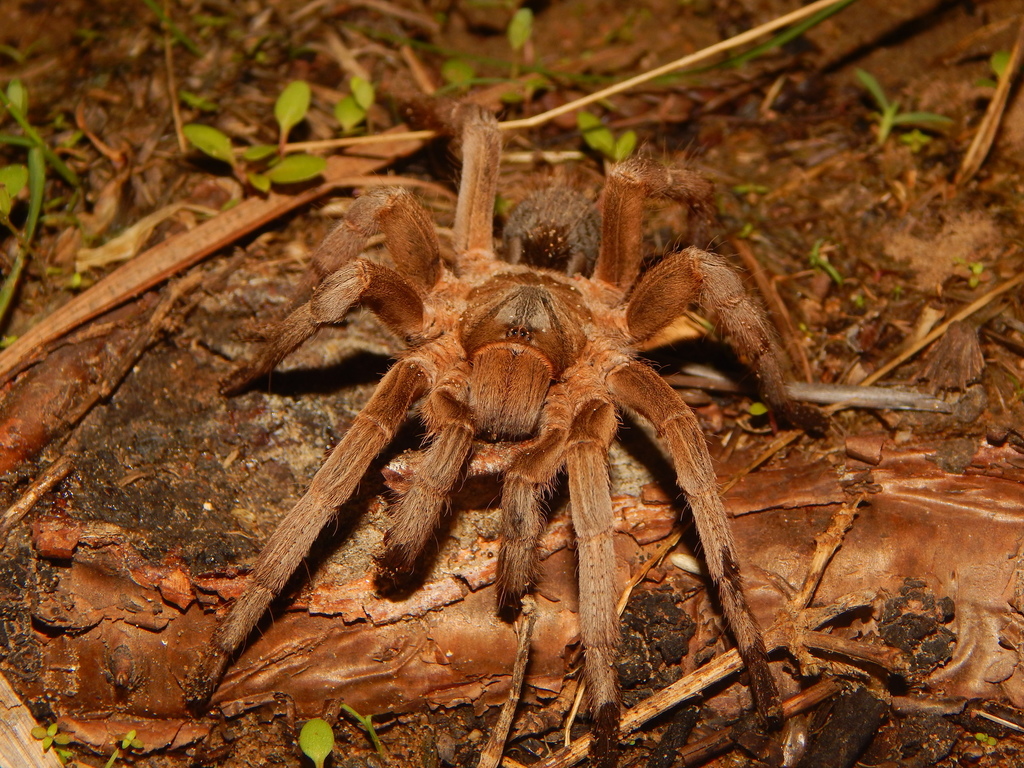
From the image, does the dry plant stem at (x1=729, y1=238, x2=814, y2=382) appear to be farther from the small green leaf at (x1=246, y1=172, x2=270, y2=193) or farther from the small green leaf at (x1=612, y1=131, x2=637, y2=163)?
the small green leaf at (x1=246, y1=172, x2=270, y2=193)

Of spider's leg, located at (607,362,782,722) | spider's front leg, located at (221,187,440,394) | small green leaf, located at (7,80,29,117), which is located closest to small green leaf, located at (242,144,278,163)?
spider's front leg, located at (221,187,440,394)

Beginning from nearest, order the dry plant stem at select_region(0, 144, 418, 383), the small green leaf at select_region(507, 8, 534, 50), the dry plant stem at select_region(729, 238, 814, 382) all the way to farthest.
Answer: the dry plant stem at select_region(0, 144, 418, 383) → the dry plant stem at select_region(729, 238, 814, 382) → the small green leaf at select_region(507, 8, 534, 50)

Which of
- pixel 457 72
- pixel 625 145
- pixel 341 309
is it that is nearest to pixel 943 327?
pixel 625 145

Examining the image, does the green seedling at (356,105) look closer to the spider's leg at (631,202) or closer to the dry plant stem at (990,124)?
the spider's leg at (631,202)

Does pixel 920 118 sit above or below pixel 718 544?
above

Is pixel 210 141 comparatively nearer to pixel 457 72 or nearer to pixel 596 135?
pixel 457 72

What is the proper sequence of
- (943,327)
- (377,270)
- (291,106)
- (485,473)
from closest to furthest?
(377,270)
(485,473)
(943,327)
(291,106)

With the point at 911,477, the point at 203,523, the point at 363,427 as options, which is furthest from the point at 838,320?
the point at 203,523
